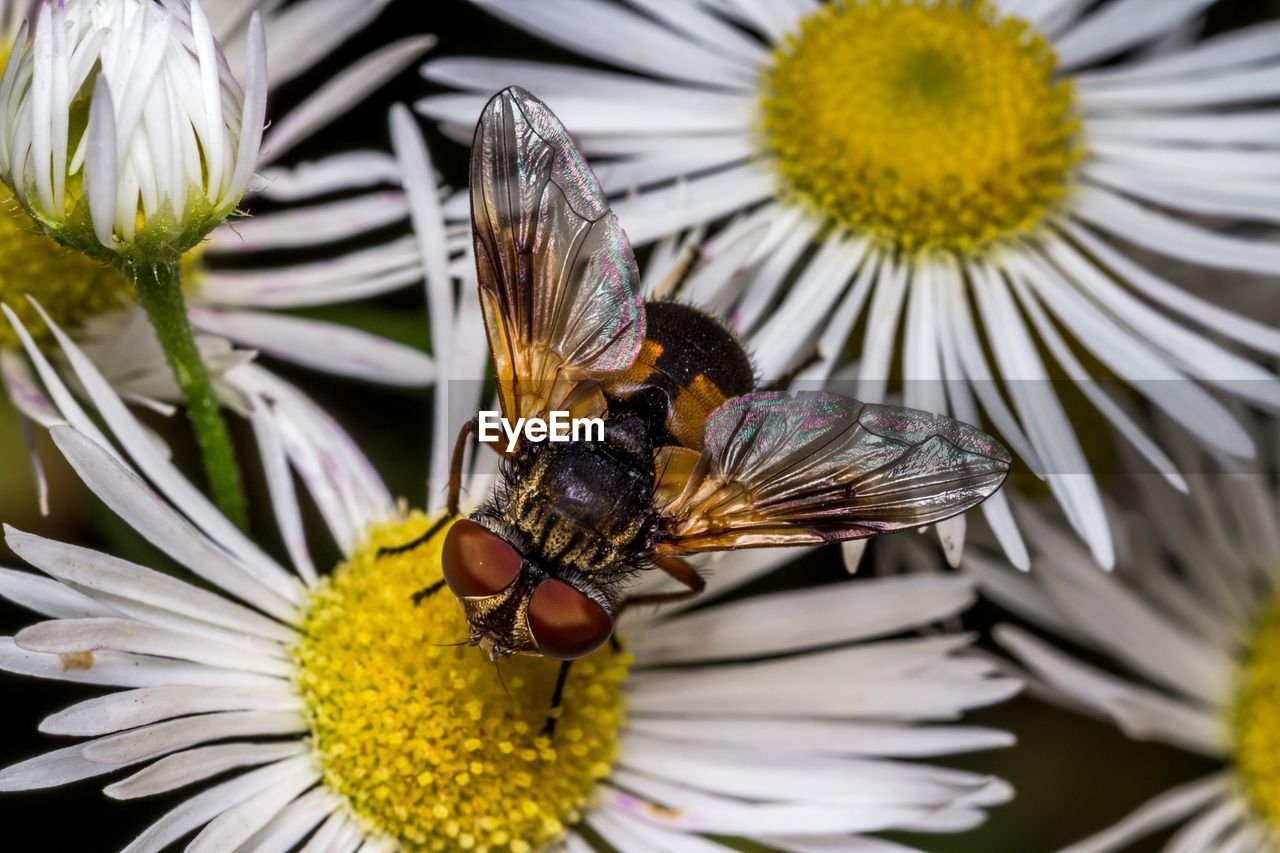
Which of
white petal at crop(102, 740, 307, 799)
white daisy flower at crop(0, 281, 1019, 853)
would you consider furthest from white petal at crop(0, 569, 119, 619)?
white petal at crop(102, 740, 307, 799)

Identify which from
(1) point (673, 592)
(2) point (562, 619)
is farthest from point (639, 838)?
(2) point (562, 619)

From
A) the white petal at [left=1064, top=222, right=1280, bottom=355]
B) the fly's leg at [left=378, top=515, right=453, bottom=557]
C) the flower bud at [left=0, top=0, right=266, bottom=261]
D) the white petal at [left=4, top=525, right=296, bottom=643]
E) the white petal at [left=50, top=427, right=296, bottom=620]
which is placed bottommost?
the white petal at [left=4, top=525, right=296, bottom=643]

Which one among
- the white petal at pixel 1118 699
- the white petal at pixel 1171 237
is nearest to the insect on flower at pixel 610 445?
the white petal at pixel 1118 699

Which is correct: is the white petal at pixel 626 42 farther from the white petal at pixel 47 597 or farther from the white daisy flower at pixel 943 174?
the white petal at pixel 47 597

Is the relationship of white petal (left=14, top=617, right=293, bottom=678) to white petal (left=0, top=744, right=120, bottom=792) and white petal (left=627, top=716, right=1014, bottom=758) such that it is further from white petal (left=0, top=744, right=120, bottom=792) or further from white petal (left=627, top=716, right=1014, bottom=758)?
white petal (left=627, top=716, right=1014, bottom=758)

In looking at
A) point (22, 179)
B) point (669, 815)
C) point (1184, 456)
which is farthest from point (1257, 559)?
point (22, 179)

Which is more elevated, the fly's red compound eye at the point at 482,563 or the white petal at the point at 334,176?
the white petal at the point at 334,176
